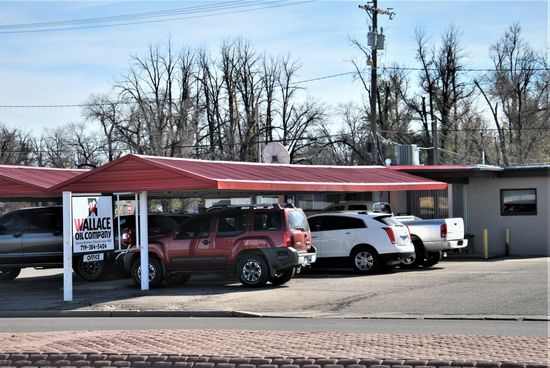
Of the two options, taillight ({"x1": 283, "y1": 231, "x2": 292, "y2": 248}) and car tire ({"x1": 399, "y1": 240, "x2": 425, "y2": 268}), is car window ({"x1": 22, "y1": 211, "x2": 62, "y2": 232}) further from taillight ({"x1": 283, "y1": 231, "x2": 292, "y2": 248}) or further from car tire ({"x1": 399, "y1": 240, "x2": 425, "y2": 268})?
car tire ({"x1": 399, "y1": 240, "x2": 425, "y2": 268})

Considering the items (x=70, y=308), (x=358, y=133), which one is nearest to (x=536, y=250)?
(x=70, y=308)

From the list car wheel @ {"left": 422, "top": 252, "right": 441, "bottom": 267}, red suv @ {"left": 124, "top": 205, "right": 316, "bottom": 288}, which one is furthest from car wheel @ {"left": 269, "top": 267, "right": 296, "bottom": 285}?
car wheel @ {"left": 422, "top": 252, "right": 441, "bottom": 267}

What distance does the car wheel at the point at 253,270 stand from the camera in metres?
17.5

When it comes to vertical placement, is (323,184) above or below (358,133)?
below

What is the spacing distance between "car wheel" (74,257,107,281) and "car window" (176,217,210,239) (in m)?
3.59

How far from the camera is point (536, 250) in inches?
1077

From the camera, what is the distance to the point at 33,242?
20.3 metres

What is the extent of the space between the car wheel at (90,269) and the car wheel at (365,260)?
23.0 ft

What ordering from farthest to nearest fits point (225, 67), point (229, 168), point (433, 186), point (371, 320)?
1. point (225, 67)
2. point (433, 186)
3. point (229, 168)
4. point (371, 320)

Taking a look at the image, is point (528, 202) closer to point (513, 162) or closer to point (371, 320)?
point (371, 320)

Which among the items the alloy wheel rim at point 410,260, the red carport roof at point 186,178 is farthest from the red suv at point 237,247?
the alloy wheel rim at point 410,260

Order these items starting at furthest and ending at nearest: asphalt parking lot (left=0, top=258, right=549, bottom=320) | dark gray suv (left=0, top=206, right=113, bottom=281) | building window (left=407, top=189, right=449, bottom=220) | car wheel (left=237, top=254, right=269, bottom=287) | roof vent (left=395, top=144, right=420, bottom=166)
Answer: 1. roof vent (left=395, top=144, right=420, bottom=166)
2. building window (left=407, top=189, right=449, bottom=220)
3. dark gray suv (left=0, top=206, right=113, bottom=281)
4. car wheel (left=237, top=254, right=269, bottom=287)
5. asphalt parking lot (left=0, top=258, right=549, bottom=320)

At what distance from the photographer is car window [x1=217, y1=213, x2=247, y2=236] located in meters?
17.9

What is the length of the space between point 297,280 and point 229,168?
11.2 ft
